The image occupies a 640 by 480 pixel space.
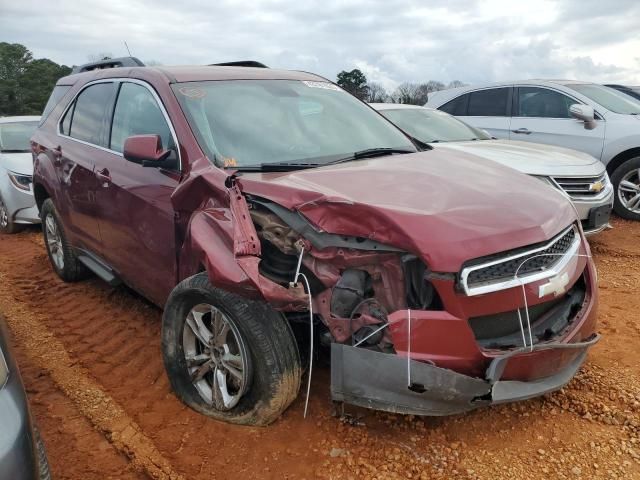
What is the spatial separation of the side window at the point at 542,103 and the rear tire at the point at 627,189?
103cm

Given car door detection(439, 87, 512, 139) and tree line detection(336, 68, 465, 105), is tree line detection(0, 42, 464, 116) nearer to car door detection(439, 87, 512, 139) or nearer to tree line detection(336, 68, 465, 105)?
tree line detection(336, 68, 465, 105)

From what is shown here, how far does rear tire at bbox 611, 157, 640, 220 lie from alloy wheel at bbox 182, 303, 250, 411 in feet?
19.6

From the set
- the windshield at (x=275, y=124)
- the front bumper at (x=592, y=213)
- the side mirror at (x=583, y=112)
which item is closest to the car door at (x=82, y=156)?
the windshield at (x=275, y=124)

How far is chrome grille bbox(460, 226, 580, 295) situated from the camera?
7.13 ft

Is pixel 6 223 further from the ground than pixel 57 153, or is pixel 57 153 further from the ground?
pixel 57 153

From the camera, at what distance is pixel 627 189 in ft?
22.3

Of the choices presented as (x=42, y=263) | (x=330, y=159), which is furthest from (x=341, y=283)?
(x=42, y=263)

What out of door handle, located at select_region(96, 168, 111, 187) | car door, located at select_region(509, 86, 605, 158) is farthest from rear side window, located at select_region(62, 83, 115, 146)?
car door, located at select_region(509, 86, 605, 158)

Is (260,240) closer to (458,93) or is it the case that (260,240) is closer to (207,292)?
(207,292)

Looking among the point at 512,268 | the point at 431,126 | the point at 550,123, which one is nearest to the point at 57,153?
the point at 512,268

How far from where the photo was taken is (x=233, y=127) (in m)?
3.11

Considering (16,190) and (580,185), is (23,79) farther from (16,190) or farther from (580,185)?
(580,185)

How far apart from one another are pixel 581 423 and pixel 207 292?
1.95 metres

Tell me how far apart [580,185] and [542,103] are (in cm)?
275
